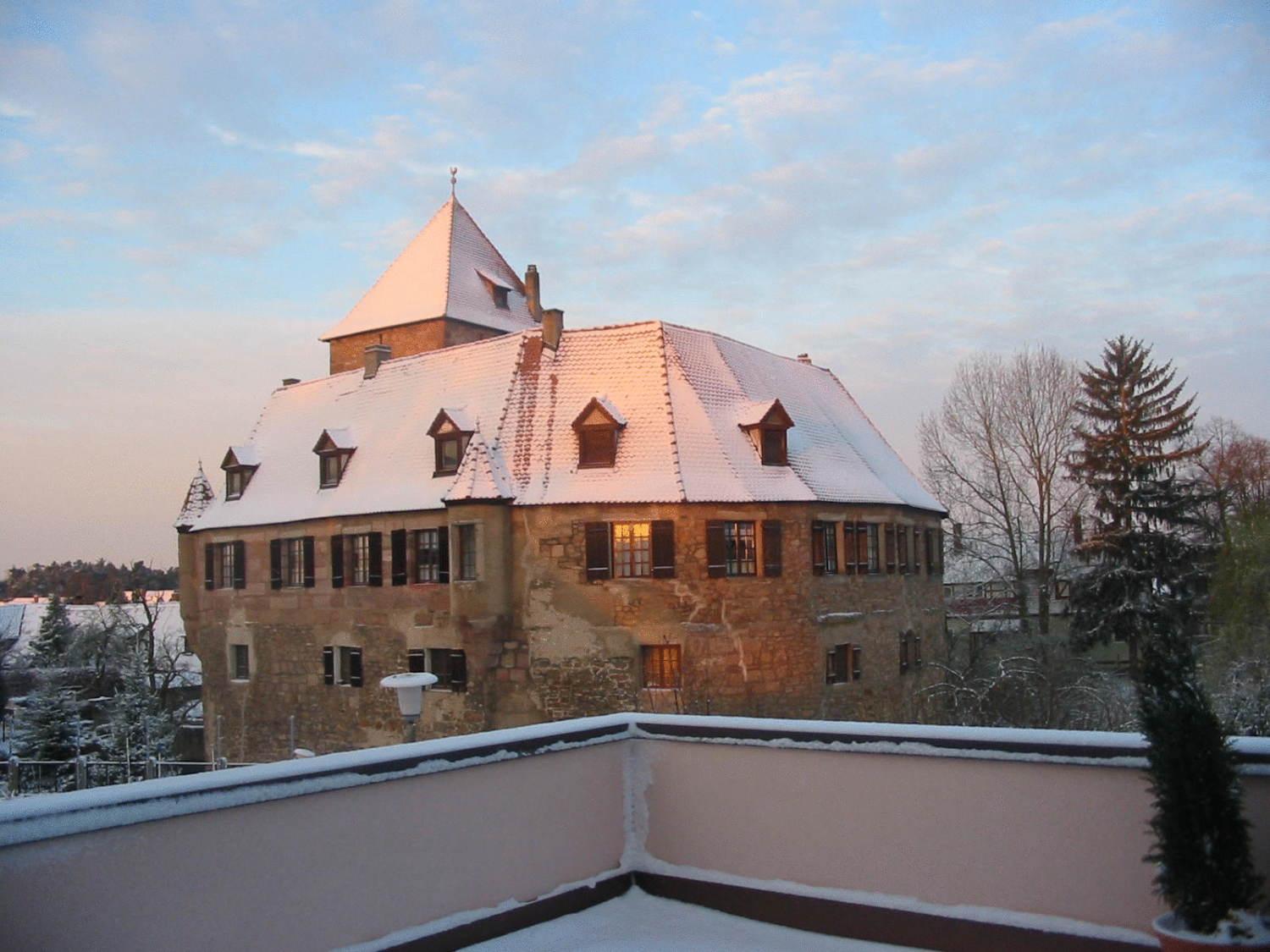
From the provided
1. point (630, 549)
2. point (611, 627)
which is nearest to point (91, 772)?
point (611, 627)

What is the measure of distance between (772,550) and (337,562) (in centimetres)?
1043

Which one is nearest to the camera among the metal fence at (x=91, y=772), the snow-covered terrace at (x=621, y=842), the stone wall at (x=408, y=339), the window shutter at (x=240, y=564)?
the snow-covered terrace at (x=621, y=842)

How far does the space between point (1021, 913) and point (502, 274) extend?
3569 cm

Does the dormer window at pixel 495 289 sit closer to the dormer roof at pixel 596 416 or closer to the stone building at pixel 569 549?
the stone building at pixel 569 549

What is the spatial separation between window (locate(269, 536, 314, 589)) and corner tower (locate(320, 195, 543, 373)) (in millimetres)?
8770

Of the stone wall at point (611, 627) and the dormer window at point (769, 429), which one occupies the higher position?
the dormer window at point (769, 429)

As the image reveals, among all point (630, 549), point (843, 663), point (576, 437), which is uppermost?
point (576, 437)

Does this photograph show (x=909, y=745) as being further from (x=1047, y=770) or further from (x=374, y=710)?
(x=374, y=710)

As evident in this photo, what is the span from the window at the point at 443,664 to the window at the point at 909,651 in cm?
1020

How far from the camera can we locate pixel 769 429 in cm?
2436

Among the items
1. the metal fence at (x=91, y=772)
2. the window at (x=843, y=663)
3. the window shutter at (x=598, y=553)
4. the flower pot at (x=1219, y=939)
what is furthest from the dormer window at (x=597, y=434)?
the flower pot at (x=1219, y=939)

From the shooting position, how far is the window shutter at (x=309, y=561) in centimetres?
2742

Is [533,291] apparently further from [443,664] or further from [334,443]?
[443,664]

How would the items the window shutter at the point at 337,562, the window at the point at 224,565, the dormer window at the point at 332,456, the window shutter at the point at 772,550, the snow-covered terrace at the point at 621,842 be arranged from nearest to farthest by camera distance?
the snow-covered terrace at the point at 621,842, the window shutter at the point at 772,550, the window shutter at the point at 337,562, the dormer window at the point at 332,456, the window at the point at 224,565
